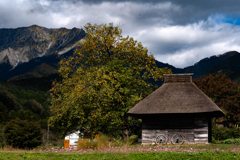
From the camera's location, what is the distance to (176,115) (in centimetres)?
2127

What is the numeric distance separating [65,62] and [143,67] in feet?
23.7

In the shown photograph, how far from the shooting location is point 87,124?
22719mm

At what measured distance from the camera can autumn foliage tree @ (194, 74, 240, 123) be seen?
47.1m

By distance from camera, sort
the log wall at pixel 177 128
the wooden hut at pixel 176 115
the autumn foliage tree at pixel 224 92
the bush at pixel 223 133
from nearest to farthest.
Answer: the wooden hut at pixel 176 115
the log wall at pixel 177 128
the bush at pixel 223 133
the autumn foliage tree at pixel 224 92

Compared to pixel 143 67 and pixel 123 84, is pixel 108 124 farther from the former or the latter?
pixel 143 67

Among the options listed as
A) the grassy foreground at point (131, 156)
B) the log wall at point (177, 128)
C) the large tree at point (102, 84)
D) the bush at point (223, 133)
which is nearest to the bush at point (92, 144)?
the grassy foreground at point (131, 156)

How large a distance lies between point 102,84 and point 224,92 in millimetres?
32152

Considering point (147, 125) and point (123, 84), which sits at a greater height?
point (123, 84)

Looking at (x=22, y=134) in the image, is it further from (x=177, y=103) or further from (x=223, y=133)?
(x=223, y=133)

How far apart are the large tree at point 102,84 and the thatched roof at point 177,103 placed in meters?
1.49

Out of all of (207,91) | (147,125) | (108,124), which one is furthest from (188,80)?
(207,91)

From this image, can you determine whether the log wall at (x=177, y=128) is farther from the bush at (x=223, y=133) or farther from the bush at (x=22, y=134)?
the bush at (x=22, y=134)

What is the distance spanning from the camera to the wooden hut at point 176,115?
20.8m

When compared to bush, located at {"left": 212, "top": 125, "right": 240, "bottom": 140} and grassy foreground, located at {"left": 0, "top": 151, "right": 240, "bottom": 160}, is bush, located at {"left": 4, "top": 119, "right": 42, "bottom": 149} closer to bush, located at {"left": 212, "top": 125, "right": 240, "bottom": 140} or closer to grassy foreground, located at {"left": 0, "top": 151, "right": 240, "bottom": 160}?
bush, located at {"left": 212, "top": 125, "right": 240, "bottom": 140}
